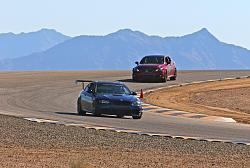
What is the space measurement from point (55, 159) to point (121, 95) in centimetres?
1095

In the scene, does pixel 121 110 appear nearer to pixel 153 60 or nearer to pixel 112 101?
pixel 112 101

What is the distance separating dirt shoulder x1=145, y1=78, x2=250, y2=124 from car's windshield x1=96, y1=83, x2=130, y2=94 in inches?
190

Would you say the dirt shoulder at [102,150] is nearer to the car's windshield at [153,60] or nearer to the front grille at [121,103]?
the front grille at [121,103]

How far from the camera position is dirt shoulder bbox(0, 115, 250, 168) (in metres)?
13.6

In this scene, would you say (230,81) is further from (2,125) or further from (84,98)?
(2,125)

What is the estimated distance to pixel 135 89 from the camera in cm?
3984

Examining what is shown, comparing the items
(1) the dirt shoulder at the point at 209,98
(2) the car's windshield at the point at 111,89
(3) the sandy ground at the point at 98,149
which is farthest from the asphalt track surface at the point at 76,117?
(1) the dirt shoulder at the point at 209,98

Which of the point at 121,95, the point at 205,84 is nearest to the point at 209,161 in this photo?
the point at 121,95

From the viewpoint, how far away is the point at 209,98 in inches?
1522

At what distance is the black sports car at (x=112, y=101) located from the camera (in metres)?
24.3

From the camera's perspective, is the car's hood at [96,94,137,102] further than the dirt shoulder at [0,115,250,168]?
Yes

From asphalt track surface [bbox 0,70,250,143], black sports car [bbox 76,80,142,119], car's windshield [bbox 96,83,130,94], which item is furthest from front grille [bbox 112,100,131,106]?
car's windshield [bbox 96,83,130,94]

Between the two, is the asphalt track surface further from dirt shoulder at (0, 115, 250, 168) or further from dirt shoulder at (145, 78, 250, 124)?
dirt shoulder at (145, 78, 250, 124)

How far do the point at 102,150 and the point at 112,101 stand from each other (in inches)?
342
